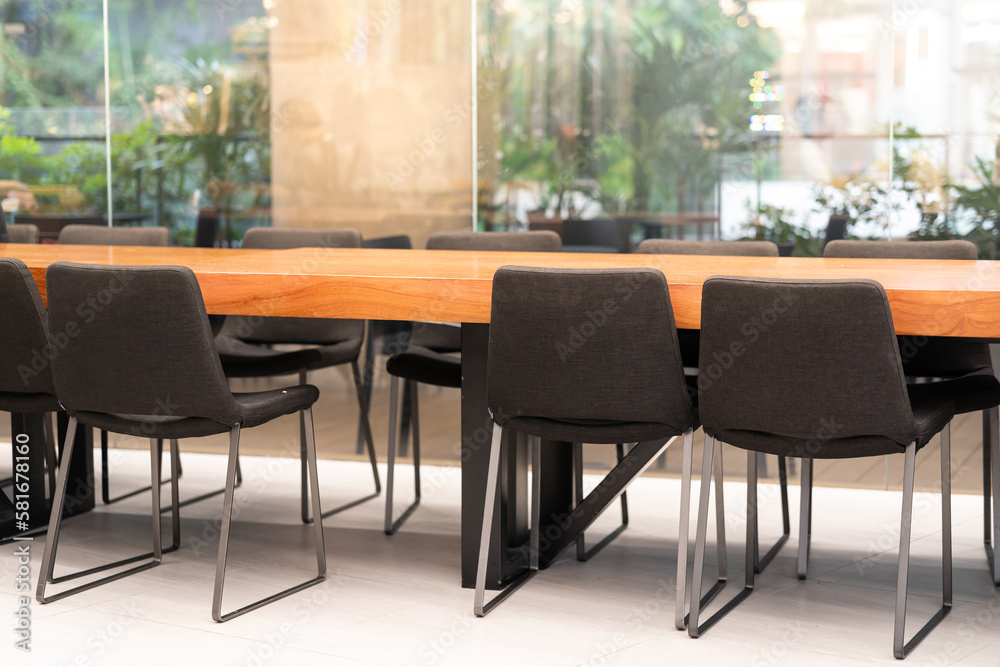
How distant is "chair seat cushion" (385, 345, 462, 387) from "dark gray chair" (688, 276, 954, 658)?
40.1 inches

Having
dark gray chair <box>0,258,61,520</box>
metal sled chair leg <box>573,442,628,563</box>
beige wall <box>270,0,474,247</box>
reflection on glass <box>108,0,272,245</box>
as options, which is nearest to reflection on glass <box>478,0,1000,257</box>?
beige wall <box>270,0,474,247</box>

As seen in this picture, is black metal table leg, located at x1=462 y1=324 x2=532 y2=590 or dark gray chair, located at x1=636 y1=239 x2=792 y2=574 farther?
dark gray chair, located at x1=636 y1=239 x2=792 y2=574

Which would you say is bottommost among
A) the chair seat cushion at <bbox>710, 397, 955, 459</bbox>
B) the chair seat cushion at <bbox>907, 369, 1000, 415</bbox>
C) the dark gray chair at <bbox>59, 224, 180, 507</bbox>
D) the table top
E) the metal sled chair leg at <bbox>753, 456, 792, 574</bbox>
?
the metal sled chair leg at <bbox>753, 456, 792, 574</bbox>

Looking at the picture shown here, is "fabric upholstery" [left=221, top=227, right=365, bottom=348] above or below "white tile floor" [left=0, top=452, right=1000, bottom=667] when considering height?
above

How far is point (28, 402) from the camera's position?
9.99ft

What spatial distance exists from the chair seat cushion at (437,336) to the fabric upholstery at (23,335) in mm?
1365

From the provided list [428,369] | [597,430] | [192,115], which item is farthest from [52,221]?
[597,430]

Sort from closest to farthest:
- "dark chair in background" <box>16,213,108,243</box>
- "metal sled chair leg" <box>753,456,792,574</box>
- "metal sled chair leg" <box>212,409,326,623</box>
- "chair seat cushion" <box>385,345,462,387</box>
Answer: "metal sled chair leg" <box>212,409,326,623</box> → "metal sled chair leg" <box>753,456,792,574</box> → "chair seat cushion" <box>385,345,462,387</box> → "dark chair in background" <box>16,213,108,243</box>

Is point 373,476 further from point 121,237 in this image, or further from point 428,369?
point 121,237

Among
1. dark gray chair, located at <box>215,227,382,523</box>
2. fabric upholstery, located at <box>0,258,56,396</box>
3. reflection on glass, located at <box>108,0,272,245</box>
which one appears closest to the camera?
fabric upholstery, located at <box>0,258,56,396</box>

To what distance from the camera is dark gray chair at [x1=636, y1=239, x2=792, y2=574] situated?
3432 millimetres

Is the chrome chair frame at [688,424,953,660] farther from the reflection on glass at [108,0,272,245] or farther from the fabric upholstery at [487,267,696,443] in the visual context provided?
the reflection on glass at [108,0,272,245]

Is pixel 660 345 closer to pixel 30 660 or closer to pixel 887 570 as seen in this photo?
pixel 887 570

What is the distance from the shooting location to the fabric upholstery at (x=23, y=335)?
2.79 m
